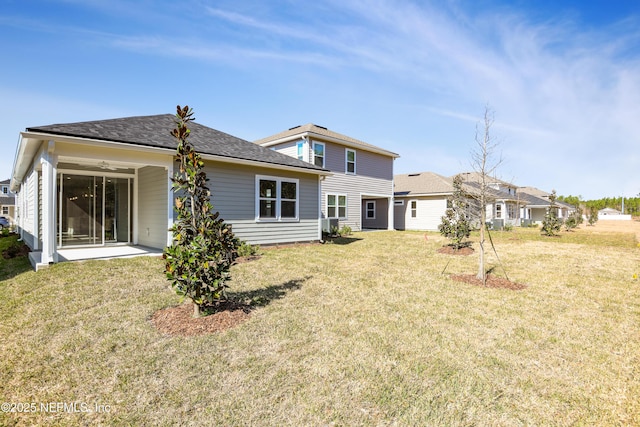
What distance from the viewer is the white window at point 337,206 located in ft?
58.3

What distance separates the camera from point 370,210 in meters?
25.0

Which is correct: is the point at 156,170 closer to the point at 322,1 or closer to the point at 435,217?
the point at 322,1

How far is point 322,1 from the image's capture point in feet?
31.9

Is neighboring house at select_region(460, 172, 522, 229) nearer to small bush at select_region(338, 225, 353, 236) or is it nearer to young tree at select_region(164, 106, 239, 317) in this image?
small bush at select_region(338, 225, 353, 236)

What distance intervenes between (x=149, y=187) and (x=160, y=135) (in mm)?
2262

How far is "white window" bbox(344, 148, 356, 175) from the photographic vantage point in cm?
1880

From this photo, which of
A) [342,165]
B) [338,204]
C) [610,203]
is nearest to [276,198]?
[338,204]

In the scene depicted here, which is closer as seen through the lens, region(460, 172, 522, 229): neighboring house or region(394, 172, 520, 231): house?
region(394, 172, 520, 231): house

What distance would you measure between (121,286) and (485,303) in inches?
278

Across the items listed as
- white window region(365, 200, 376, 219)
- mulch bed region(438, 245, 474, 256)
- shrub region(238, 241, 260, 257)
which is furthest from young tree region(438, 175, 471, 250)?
white window region(365, 200, 376, 219)

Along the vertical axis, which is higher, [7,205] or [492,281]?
[7,205]

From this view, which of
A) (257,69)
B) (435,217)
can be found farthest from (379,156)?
(257,69)

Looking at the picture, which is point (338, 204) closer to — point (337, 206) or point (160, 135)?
point (337, 206)

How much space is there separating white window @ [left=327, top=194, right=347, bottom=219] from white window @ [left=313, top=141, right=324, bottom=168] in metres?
2.01
